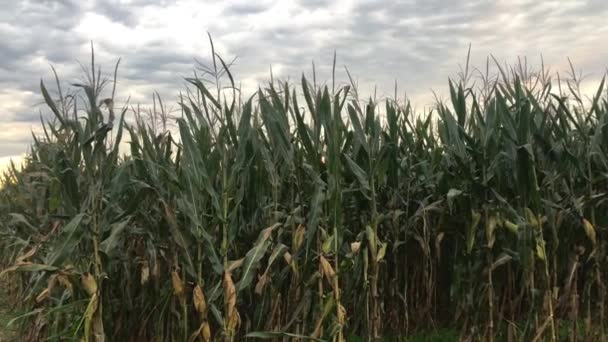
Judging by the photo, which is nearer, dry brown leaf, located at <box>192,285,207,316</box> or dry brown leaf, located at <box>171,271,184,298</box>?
dry brown leaf, located at <box>192,285,207,316</box>

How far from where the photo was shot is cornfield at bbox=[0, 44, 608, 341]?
4332 mm

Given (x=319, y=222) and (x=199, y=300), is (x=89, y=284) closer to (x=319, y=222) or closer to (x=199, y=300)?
(x=199, y=300)

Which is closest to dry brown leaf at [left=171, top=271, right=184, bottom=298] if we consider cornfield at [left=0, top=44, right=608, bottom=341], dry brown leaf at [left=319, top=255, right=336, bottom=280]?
cornfield at [left=0, top=44, right=608, bottom=341]

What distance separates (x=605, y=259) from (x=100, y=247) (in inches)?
186

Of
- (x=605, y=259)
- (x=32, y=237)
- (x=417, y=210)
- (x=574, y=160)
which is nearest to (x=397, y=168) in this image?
(x=417, y=210)

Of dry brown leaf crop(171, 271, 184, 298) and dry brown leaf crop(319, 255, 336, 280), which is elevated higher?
dry brown leaf crop(319, 255, 336, 280)

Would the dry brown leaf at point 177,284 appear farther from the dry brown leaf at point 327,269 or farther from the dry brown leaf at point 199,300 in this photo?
the dry brown leaf at point 327,269

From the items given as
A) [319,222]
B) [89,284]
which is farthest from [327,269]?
[89,284]

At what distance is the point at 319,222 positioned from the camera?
4602mm

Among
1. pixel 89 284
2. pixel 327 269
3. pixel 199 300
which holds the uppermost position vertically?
pixel 327 269

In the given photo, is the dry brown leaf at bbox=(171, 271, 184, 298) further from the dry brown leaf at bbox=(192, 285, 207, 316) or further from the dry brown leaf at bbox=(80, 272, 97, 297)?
the dry brown leaf at bbox=(80, 272, 97, 297)

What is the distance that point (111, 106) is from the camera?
174 inches

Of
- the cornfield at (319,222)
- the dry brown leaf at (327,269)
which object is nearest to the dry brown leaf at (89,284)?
the cornfield at (319,222)

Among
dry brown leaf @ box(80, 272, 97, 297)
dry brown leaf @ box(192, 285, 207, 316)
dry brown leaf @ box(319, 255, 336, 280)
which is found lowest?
dry brown leaf @ box(192, 285, 207, 316)
